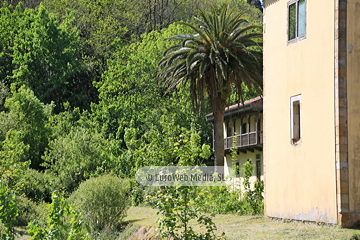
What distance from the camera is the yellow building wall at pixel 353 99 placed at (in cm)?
1345

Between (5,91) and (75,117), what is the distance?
5.86 m

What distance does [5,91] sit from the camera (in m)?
43.8

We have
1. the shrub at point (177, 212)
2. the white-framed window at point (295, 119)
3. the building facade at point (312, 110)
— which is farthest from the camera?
the white-framed window at point (295, 119)

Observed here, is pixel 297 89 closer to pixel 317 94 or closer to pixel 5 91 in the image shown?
pixel 317 94

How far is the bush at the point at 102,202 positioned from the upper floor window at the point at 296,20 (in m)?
7.84

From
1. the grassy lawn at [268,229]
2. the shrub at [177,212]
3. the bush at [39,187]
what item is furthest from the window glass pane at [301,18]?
the bush at [39,187]

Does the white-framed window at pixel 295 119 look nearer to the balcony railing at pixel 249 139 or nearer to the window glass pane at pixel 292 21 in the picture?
the window glass pane at pixel 292 21

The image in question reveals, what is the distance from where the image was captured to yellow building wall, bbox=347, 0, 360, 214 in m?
13.5

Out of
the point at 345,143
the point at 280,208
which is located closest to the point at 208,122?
the point at 280,208

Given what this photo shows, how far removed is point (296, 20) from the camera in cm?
1593

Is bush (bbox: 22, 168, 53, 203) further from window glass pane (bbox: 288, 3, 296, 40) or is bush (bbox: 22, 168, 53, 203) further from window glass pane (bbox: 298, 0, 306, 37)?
window glass pane (bbox: 298, 0, 306, 37)

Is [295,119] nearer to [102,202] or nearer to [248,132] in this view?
[102,202]

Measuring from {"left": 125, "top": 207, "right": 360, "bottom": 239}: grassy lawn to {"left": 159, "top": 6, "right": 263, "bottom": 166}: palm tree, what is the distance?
29.7ft

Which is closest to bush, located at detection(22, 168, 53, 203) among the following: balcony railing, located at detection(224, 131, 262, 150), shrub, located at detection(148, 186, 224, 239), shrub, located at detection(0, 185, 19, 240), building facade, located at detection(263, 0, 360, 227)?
balcony railing, located at detection(224, 131, 262, 150)
